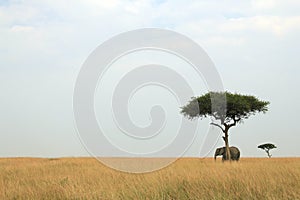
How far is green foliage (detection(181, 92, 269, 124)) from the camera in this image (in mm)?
31578

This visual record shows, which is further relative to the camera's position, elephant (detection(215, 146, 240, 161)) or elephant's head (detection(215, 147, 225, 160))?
elephant's head (detection(215, 147, 225, 160))

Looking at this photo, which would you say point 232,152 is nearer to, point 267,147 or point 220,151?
point 220,151

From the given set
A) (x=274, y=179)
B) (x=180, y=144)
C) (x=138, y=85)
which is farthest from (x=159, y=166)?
(x=274, y=179)

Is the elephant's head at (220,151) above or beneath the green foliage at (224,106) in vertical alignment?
beneath

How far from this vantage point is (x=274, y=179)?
11.2m

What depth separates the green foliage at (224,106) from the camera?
31578 millimetres

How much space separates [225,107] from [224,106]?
0.22 metres

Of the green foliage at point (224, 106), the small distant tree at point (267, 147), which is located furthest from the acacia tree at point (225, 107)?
the small distant tree at point (267, 147)

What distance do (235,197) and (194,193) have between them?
100cm

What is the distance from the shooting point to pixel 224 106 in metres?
31.5

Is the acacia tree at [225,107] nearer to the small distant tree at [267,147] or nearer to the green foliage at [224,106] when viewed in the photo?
the green foliage at [224,106]

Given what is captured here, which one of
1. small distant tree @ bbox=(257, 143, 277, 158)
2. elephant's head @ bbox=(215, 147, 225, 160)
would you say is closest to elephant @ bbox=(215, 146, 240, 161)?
elephant's head @ bbox=(215, 147, 225, 160)

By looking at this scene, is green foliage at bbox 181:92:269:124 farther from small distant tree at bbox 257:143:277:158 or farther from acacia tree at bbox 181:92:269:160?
small distant tree at bbox 257:143:277:158

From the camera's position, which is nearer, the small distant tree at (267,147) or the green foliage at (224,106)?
the green foliage at (224,106)
